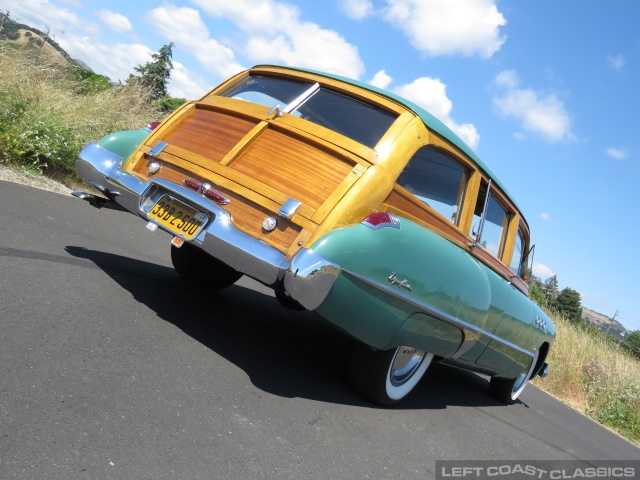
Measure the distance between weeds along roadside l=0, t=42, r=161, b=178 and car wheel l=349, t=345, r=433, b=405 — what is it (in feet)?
17.4

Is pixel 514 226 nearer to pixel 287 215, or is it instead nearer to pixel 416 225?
pixel 416 225

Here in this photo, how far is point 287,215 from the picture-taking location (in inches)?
128

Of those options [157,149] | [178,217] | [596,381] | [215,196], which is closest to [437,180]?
[215,196]

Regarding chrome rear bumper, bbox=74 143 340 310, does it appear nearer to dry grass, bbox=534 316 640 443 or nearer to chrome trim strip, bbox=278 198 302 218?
chrome trim strip, bbox=278 198 302 218

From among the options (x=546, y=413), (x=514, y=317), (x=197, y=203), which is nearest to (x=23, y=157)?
(x=197, y=203)

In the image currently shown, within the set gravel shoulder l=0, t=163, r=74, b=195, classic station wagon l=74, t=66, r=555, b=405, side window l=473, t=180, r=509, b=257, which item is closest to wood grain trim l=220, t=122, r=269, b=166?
classic station wagon l=74, t=66, r=555, b=405

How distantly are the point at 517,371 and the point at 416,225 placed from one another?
273 cm

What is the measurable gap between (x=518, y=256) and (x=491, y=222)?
119 centimetres

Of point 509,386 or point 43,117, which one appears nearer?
point 509,386

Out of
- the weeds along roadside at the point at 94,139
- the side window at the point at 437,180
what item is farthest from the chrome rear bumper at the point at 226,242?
the weeds along roadside at the point at 94,139

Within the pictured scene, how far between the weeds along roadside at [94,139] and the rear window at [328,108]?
13.5 ft

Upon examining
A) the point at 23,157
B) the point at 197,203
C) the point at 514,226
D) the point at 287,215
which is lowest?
the point at 23,157

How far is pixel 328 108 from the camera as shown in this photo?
3.90 metres

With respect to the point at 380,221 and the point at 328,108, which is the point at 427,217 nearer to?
the point at 380,221
